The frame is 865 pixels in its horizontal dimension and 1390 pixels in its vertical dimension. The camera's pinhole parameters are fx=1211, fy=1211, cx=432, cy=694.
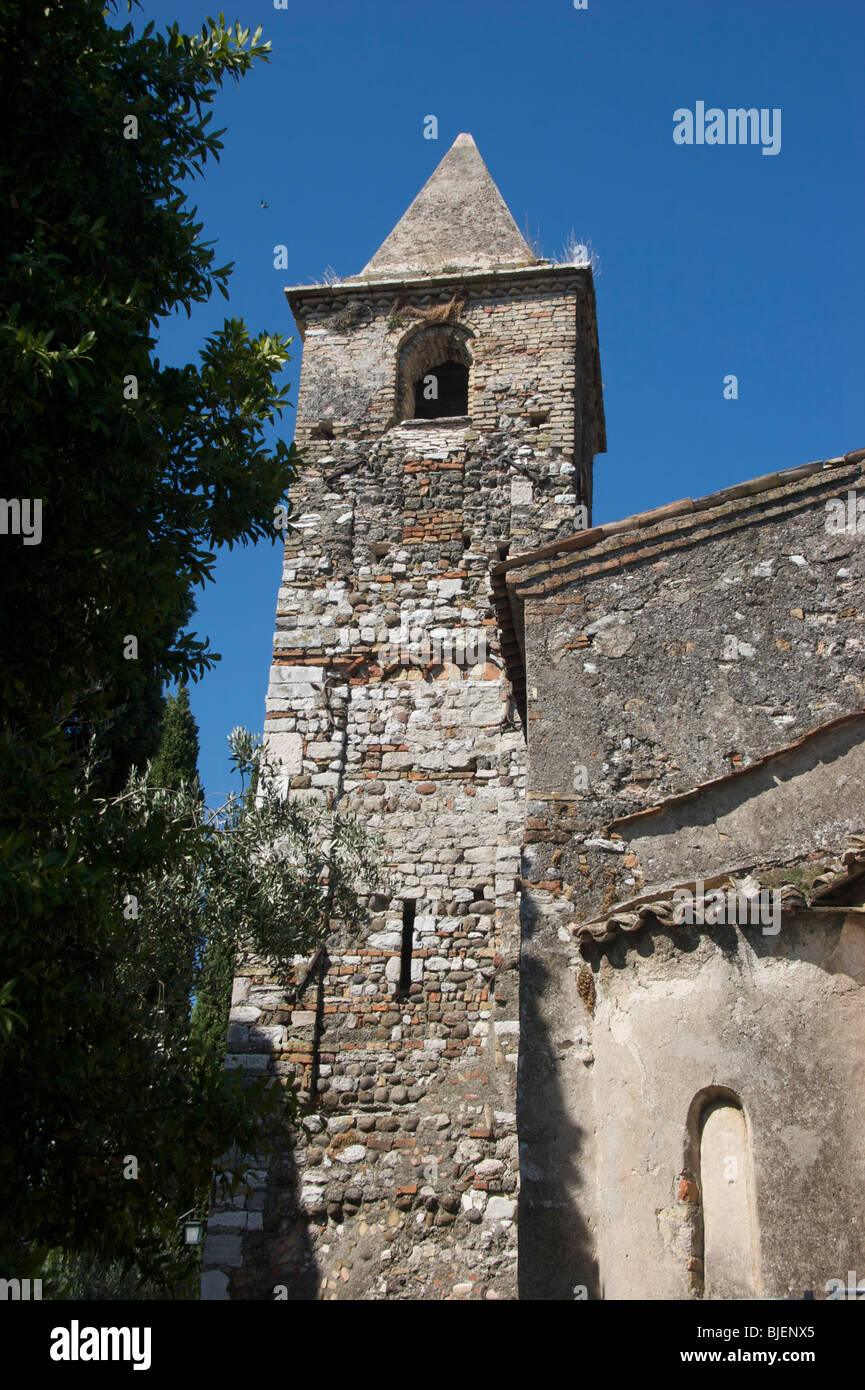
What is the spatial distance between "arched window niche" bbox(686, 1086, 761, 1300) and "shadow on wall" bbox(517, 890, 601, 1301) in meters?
0.90

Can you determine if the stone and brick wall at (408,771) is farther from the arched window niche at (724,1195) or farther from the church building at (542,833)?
the arched window niche at (724,1195)

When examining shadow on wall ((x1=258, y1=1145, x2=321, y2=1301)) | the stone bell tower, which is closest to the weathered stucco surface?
the stone bell tower

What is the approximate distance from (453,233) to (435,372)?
6.96 ft

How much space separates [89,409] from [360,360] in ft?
31.3

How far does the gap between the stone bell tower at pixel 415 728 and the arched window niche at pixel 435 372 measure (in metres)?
0.03

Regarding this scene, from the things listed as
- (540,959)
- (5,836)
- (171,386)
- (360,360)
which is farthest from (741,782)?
(360,360)

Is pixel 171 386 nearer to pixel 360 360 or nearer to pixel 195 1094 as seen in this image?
pixel 195 1094

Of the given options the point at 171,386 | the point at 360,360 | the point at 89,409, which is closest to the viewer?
the point at 89,409

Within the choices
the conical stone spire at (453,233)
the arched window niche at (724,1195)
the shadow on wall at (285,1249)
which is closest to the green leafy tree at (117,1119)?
the arched window niche at (724,1195)

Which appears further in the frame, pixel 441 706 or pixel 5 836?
pixel 441 706

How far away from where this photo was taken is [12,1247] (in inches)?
184

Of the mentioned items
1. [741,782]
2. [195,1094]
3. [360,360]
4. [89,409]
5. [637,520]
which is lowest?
[195,1094]

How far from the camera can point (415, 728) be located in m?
→ 12.0

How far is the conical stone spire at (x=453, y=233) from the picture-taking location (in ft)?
49.1
